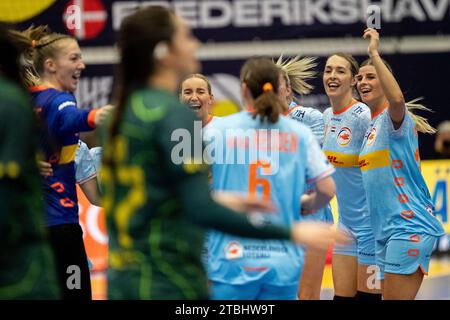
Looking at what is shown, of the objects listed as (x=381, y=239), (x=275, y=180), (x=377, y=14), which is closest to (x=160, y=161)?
(x=275, y=180)

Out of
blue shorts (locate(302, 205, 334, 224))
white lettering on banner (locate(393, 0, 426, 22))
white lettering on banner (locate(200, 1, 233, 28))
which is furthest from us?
white lettering on banner (locate(200, 1, 233, 28))

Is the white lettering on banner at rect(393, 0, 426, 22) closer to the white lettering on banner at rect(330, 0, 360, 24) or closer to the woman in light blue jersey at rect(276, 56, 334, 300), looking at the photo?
the white lettering on banner at rect(330, 0, 360, 24)

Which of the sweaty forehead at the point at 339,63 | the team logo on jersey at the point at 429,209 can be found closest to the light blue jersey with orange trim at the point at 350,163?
the sweaty forehead at the point at 339,63

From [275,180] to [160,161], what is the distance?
1831mm

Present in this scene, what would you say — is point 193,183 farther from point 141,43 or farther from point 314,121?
point 314,121

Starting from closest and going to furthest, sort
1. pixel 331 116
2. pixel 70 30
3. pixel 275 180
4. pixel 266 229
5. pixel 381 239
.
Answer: pixel 266 229 → pixel 275 180 → pixel 381 239 → pixel 331 116 → pixel 70 30

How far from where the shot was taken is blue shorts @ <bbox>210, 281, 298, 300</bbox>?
5.28 meters

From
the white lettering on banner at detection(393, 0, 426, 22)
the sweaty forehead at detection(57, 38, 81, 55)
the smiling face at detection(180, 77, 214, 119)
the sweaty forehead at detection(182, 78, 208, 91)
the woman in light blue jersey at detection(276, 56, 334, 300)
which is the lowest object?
the woman in light blue jersey at detection(276, 56, 334, 300)

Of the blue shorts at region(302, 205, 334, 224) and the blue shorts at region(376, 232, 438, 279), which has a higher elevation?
the blue shorts at region(302, 205, 334, 224)

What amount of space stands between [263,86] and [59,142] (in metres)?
1.54

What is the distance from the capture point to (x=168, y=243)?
348 cm

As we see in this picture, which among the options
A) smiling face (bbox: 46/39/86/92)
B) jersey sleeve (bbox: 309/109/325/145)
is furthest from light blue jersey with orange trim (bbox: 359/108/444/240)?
smiling face (bbox: 46/39/86/92)

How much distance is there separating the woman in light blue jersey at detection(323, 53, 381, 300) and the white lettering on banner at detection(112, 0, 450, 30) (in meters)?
4.09
